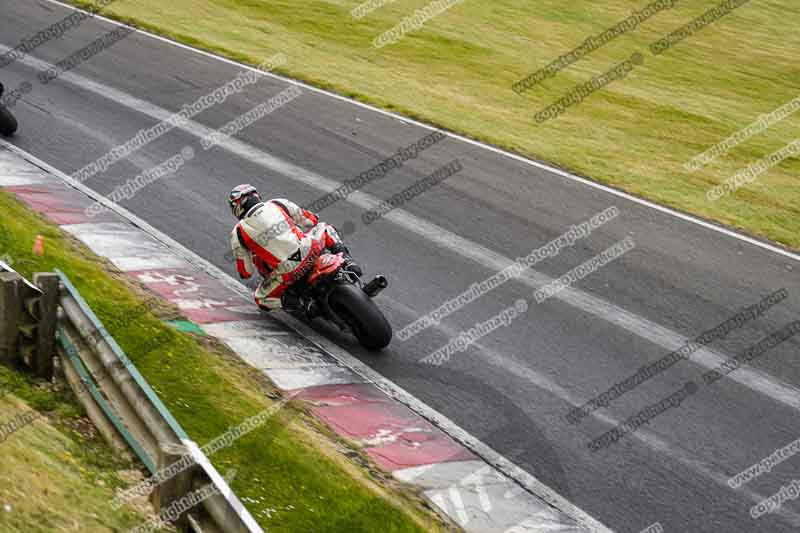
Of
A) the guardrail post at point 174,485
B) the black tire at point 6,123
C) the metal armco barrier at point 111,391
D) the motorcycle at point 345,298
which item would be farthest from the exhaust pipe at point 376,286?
the black tire at point 6,123

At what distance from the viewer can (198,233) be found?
41.6 ft

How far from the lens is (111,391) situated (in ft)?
20.4

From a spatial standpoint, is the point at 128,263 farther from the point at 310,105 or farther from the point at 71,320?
the point at 310,105

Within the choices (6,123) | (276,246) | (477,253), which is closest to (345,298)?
(276,246)

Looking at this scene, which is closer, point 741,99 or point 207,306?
point 207,306

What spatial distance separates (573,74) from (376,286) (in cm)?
1559

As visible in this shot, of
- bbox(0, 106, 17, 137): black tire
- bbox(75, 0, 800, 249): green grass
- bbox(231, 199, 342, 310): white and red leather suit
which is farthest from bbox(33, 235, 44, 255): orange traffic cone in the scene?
bbox(75, 0, 800, 249): green grass

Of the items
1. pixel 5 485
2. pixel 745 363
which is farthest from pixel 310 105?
pixel 5 485

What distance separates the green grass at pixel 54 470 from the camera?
5.15 metres

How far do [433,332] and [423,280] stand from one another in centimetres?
137

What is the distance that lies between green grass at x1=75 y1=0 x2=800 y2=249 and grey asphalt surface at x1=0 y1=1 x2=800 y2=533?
161 cm

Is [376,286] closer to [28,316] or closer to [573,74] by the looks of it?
[28,316]

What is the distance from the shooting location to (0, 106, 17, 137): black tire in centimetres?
1514

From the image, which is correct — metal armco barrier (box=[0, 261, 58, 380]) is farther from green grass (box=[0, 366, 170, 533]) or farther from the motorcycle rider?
the motorcycle rider
